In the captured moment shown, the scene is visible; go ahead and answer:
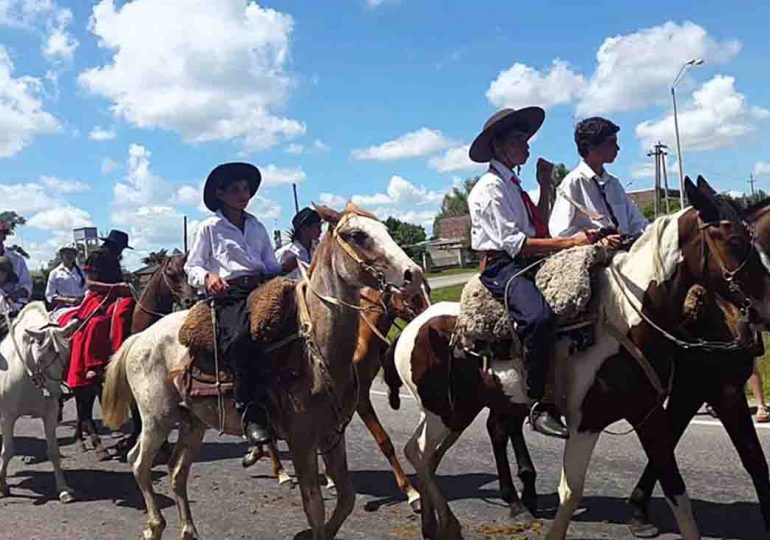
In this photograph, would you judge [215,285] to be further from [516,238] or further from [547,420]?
[547,420]

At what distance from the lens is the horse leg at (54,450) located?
738 cm

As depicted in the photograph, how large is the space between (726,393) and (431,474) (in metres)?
2.12

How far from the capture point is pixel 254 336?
205 inches

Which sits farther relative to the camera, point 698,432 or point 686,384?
point 698,432

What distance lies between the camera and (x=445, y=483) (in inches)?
280

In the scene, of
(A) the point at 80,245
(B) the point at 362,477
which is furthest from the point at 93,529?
(A) the point at 80,245

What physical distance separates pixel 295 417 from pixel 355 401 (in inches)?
17.4

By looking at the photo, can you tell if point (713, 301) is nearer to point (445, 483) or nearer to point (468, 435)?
point (445, 483)

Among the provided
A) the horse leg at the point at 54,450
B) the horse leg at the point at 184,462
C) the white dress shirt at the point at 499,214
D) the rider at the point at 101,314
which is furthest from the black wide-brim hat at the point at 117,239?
the white dress shirt at the point at 499,214

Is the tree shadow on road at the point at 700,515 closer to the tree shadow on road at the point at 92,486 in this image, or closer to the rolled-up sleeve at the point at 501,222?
the rolled-up sleeve at the point at 501,222

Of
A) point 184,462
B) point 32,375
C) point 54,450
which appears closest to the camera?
point 184,462

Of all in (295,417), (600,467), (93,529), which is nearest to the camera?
(295,417)

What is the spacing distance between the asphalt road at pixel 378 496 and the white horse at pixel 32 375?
719 millimetres

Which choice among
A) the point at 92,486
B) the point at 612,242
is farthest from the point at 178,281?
the point at 612,242
